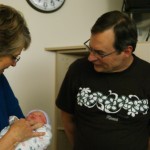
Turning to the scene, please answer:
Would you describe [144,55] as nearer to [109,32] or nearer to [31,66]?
[109,32]

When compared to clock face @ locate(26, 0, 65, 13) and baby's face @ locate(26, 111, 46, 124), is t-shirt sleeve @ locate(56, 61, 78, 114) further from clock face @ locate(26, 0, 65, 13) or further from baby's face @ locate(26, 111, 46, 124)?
clock face @ locate(26, 0, 65, 13)

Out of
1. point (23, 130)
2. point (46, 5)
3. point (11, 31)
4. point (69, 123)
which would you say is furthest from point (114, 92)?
point (46, 5)

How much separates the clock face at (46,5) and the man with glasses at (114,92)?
2.61 feet

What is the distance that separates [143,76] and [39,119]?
637 millimetres

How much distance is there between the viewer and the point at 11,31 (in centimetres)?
120

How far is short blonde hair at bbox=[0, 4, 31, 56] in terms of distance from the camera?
3.91ft

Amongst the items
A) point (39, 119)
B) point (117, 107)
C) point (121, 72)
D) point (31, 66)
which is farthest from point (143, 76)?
point (31, 66)

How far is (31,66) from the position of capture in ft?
7.32

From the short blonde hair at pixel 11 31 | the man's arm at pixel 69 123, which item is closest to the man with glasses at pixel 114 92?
the man's arm at pixel 69 123

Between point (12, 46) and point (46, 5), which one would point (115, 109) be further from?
point (46, 5)

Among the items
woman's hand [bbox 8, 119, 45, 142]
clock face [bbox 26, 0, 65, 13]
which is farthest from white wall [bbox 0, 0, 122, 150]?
woman's hand [bbox 8, 119, 45, 142]

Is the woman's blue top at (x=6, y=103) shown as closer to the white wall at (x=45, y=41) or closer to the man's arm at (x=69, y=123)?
the man's arm at (x=69, y=123)

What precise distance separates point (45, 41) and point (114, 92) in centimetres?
93

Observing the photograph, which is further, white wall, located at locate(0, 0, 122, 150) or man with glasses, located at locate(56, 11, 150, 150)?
white wall, located at locate(0, 0, 122, 150)
